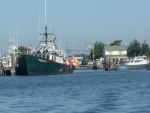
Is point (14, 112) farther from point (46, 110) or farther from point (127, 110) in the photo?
point (127, 110)

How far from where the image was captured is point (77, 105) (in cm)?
4619

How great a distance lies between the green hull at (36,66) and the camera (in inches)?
4892

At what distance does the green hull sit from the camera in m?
124

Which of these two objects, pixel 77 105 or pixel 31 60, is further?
pixel 31 60

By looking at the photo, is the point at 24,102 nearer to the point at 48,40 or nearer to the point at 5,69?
the point at 48,40

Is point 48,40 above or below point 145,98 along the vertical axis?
above

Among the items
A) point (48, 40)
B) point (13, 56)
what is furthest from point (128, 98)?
point (13, 56)

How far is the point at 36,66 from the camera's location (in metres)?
125

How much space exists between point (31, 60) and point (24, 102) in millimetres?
74491

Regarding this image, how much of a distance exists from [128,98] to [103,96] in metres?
4.02

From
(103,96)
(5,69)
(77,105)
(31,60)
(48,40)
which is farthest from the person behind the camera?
(5,69)

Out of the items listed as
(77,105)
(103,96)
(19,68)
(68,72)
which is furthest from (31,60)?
(77,105)

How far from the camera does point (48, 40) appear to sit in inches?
5433

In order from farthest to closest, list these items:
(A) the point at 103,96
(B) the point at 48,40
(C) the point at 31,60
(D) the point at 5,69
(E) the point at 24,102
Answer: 1. (D) the point at 5,69
2. (B) the point at 48,40
3. (C) the point at 31,60
4. (A) the point at 103,96
5. (E) the point at 24,102
